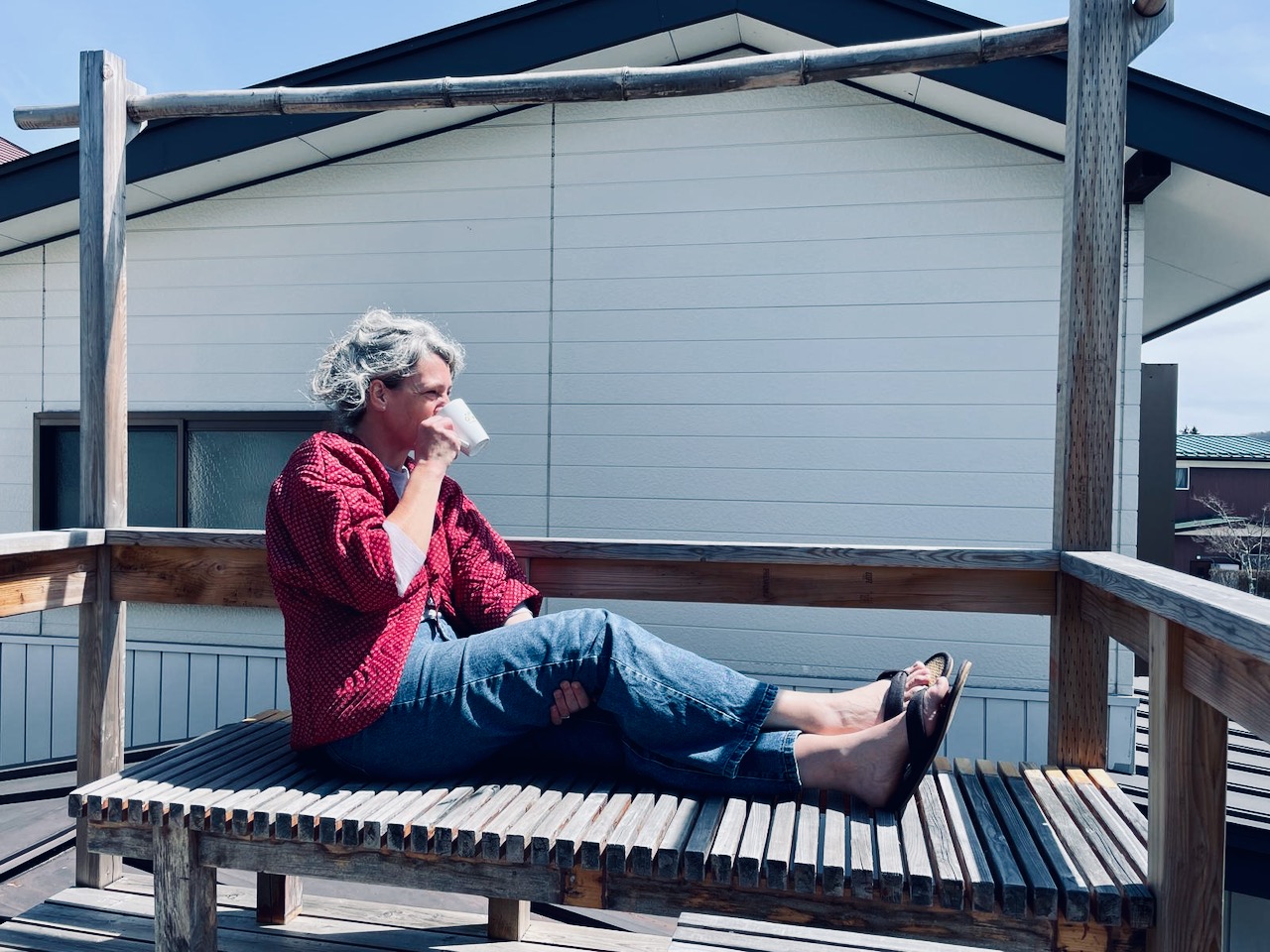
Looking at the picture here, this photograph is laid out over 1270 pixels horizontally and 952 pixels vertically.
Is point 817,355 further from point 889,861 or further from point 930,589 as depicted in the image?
point 889,861

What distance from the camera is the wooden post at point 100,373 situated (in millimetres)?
2279

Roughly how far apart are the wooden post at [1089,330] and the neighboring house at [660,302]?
166cm

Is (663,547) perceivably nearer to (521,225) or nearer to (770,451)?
(770,451)

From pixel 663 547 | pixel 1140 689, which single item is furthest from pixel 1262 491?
pixel 663 547

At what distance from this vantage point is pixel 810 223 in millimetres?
4145

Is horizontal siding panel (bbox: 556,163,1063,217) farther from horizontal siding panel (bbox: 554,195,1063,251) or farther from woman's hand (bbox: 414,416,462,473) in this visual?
woman's hand (bbox: 414,416,462,473)

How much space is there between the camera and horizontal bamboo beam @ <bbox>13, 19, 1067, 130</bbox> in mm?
1997

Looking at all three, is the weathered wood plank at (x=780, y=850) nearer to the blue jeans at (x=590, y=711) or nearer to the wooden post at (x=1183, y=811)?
the blue jeans at (x=590, y=711)

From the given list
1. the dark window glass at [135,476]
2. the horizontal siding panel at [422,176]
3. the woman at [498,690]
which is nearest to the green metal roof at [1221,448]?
the horizontal siding panel at [422,176]

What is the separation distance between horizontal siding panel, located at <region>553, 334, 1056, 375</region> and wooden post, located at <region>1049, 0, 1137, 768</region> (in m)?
A: 2.09

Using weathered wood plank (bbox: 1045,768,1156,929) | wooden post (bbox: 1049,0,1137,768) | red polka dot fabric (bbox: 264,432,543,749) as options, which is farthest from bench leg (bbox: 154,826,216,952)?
wooden post (bbox: 1049,0,1137,768)

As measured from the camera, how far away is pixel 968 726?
4020 millimetres

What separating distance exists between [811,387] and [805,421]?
168 mm

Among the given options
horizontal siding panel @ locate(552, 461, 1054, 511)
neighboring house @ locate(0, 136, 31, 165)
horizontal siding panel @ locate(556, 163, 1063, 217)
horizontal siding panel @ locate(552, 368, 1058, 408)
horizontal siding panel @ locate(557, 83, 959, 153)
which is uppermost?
neighboring house @ locate(0, 136, 31, 165)
